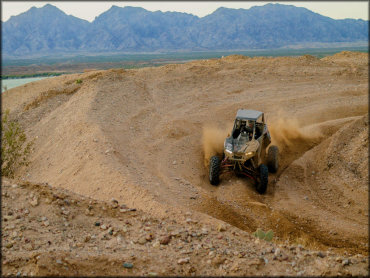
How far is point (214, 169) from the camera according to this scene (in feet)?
36.6

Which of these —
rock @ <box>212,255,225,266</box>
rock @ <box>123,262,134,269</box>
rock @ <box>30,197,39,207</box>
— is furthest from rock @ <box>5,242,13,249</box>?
rock @ <box>212,255,225,266</box>

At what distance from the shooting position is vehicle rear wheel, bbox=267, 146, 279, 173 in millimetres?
12297

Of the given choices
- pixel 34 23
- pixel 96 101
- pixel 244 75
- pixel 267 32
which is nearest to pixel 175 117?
pixel 96 101

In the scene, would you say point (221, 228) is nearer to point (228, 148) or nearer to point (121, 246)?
point (121, 246)

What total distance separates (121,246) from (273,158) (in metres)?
7.82

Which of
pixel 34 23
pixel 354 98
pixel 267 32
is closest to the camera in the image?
pixel 354 98

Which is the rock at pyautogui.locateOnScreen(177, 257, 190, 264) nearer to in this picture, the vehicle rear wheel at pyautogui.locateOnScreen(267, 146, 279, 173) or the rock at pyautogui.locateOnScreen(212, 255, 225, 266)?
the rock at pyautogui.locateOnScreen(212, 255, 225, 266)

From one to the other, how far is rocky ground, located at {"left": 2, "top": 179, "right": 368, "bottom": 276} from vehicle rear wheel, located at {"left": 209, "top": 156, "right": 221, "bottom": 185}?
11.3 ft

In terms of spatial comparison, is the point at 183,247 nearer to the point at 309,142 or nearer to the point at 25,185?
the point at 25,185

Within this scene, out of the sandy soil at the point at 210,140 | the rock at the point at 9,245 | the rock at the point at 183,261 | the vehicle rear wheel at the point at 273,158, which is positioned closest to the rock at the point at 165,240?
the rock at the point at 183,261

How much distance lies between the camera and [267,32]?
19075 cm

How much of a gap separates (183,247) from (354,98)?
17268 mm

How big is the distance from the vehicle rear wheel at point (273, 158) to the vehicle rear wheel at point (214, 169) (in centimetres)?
235

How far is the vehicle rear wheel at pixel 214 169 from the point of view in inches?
438
